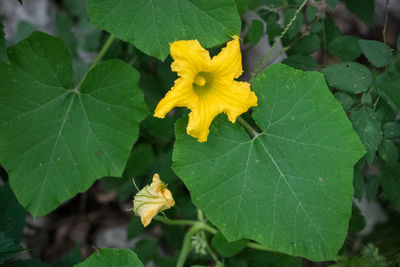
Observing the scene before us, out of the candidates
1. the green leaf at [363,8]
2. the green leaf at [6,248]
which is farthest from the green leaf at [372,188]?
the green leaf at [6,248]

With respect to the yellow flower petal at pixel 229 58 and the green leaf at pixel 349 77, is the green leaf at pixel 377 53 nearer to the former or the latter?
the green leaf at pixel 349 77

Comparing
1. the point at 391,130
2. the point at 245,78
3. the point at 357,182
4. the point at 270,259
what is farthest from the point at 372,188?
the point at 245,78

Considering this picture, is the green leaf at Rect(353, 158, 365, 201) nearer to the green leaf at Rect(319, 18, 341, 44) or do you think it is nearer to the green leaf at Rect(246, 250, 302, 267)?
the green leaf at Rect(246, 250, 302, 267)

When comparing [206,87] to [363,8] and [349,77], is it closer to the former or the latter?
[349,77]

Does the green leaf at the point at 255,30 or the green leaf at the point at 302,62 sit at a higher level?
the green leaf at the point at 255,30

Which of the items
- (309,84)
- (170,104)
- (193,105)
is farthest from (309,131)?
(170,104)

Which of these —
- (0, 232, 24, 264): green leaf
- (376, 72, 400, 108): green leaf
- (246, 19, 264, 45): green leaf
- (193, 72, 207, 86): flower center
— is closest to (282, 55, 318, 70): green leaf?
(246, 19, 264, 45): green leaf

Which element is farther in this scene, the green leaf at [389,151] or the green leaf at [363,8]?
the green leaf at [363,8]

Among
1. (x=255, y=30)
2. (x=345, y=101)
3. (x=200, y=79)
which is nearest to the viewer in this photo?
(x=200, y=79)
